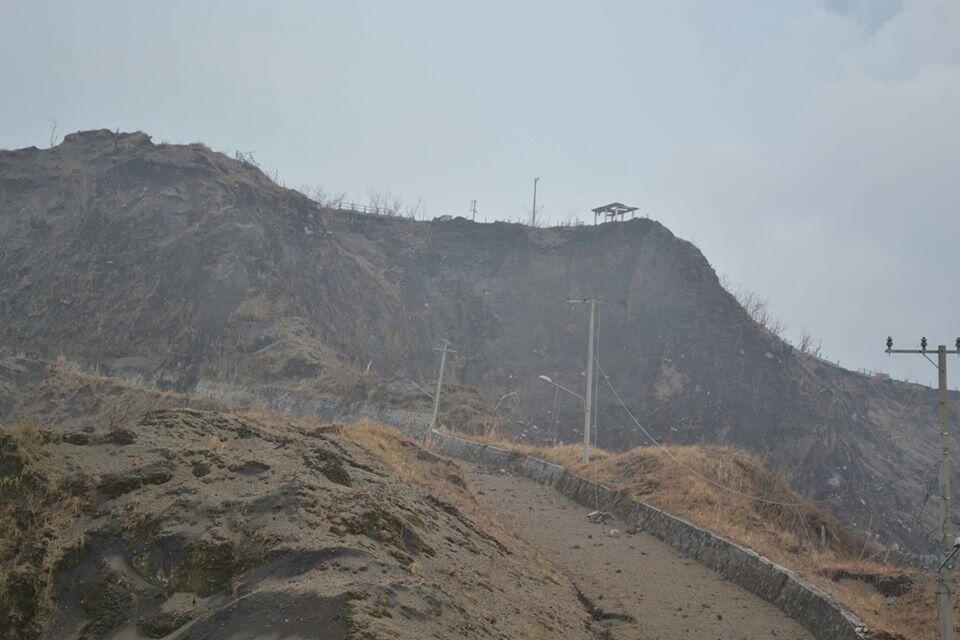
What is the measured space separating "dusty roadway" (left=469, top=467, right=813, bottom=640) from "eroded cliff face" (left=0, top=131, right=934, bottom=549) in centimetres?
2400

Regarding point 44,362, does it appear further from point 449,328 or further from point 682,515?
point 682,515

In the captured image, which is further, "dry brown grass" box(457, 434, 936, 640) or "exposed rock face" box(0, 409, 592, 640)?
"dry brown grass" box(457, 434, 936, 640)

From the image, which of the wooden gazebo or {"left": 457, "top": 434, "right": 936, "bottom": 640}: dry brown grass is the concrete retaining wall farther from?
the wooden gazebo

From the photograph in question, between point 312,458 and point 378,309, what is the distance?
51.4 meters

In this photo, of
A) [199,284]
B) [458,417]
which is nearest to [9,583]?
[458,417]

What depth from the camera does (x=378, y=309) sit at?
60.8 m

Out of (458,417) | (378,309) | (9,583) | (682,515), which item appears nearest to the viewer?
(9,583)

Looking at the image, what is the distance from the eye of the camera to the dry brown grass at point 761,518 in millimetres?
13945

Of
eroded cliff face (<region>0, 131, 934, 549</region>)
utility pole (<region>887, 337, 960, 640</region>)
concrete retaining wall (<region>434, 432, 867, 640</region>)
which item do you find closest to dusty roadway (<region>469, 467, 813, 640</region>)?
concrete retaining wall (<region>434, 432, 867, 640</region>)

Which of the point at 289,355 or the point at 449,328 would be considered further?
the point at 449,328

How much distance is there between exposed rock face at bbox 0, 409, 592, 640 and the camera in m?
6.13

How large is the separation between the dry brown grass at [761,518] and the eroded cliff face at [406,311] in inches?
846

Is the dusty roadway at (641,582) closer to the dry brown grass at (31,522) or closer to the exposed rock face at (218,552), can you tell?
the exposed rock face at (218,552)

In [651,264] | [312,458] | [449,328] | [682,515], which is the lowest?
[682,515]
